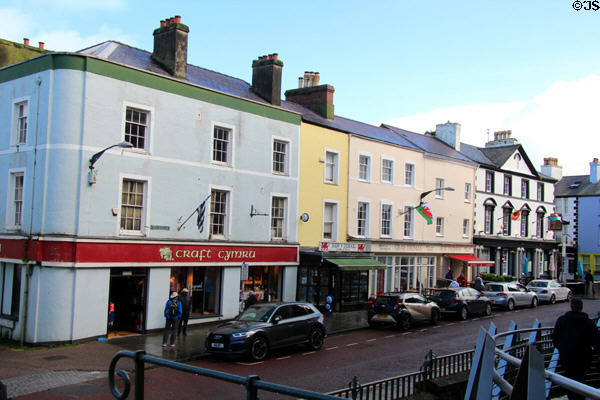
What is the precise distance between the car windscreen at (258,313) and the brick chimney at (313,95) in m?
16.8

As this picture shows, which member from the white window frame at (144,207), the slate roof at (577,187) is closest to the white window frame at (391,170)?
the white window frame at (144,207)

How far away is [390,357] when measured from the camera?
59.6ft

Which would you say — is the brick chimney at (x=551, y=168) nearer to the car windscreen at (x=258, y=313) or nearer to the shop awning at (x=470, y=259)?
the shop awning at (x=470, y=259)

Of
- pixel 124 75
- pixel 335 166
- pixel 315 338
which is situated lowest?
pixel 315 338

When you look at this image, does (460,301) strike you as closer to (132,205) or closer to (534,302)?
(534,302)

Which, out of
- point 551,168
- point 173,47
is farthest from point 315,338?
point 551,168

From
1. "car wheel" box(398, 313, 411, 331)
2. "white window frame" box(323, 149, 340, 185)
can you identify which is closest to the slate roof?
"white window frame" box(323, 149, 340, 185)

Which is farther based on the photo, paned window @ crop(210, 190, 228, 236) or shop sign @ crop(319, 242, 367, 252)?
shop sign @ crop(319, 242, 367, 252)

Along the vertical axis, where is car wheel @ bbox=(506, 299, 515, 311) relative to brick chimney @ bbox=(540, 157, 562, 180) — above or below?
below

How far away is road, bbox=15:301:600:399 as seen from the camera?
12.9 metres

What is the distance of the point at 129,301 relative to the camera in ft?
72.8

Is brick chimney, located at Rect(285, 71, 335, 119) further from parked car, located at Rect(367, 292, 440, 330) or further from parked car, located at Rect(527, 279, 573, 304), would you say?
parked car, located at Rect(527, 279, 573, 304)

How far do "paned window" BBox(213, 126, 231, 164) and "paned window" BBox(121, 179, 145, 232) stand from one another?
4100 mm

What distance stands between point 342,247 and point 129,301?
12.2 metres
